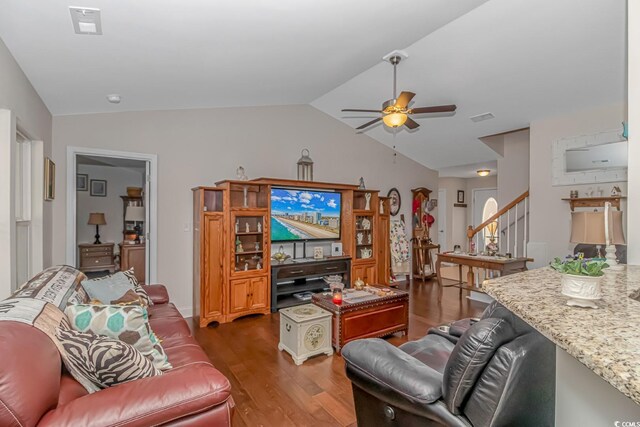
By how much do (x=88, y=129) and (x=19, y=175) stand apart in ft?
3.79

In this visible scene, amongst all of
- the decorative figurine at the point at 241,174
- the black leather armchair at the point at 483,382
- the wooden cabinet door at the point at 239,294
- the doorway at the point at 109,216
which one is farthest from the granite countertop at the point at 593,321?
the doorway at the point at 109,216

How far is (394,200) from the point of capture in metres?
6.54

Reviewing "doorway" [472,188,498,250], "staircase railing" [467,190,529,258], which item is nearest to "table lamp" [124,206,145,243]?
"staircase railing" [467,190,529,258]

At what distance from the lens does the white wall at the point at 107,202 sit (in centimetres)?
668

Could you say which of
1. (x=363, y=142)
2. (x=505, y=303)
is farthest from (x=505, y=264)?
(x=505, y=303)

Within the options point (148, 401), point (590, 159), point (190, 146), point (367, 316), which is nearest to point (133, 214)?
point (190, 146)

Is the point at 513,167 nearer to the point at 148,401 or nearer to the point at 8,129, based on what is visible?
the point at 148,401

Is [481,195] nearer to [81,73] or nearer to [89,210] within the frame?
[81,73]

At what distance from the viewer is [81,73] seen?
263cm

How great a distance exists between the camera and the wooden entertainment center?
4.04 meters

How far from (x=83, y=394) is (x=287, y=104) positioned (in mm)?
4468

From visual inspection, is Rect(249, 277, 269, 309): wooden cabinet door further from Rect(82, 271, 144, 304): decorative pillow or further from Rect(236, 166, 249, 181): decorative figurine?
Rect(82, 271, 144, 304): decorative pillow

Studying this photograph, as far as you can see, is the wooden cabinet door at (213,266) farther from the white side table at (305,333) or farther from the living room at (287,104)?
the white side table at (305,333)

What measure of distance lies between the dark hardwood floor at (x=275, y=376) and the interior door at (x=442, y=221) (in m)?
3.67
